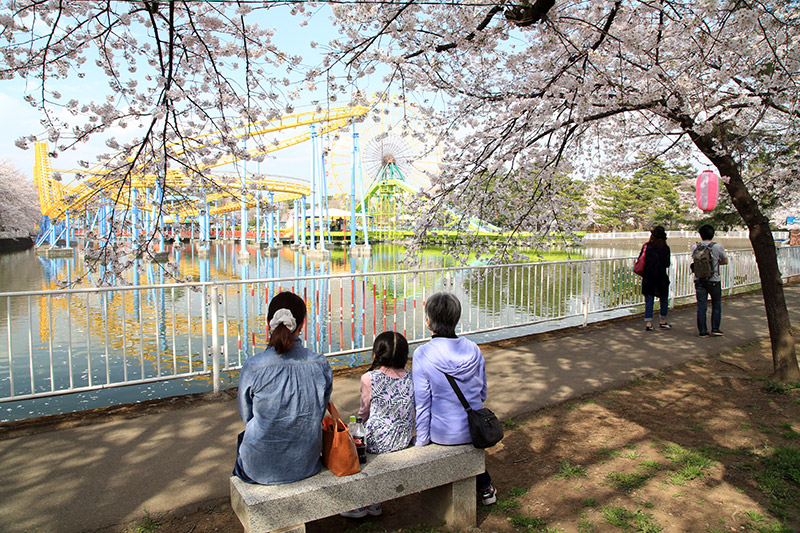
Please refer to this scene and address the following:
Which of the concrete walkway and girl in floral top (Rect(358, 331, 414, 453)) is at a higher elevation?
girl in floral top (Rect(358, 331, 414, 453))

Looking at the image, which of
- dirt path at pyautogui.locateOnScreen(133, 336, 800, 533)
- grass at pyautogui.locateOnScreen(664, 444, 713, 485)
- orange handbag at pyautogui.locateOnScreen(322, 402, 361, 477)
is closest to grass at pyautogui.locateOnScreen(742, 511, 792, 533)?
dirt path at pyautogui.locateOnScreen(133, 336, 800, 533)

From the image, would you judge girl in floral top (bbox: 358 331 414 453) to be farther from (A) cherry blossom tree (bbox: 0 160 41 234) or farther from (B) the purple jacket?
(A) cherry blossom tree (bbox: 0 160 41 234)

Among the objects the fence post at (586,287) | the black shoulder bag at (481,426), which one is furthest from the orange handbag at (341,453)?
the fence post at (586,287)

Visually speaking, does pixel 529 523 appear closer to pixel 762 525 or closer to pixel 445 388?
pixel 445 388

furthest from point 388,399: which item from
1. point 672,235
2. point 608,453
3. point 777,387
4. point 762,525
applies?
point 672,235

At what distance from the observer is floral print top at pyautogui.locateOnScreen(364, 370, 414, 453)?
257cm

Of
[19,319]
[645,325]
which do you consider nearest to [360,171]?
[19,319]

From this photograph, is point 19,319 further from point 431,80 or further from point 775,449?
point 775,449

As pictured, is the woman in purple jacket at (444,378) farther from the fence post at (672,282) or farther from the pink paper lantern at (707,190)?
the pink paper lantern at (707,190)

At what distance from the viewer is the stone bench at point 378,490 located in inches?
82.7

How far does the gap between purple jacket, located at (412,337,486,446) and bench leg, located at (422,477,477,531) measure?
211mm

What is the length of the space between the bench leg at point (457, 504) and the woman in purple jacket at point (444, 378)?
21 cm

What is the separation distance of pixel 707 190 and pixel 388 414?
511 inches

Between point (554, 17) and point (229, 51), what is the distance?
2640 millimetres
